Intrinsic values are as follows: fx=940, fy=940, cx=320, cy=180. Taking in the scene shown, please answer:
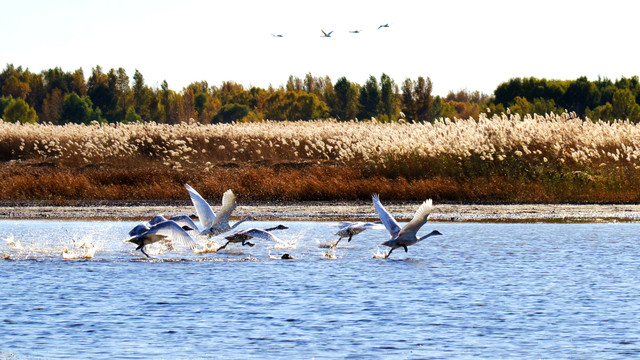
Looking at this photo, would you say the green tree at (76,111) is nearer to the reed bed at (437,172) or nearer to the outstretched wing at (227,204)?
the reed bed at (437,172)

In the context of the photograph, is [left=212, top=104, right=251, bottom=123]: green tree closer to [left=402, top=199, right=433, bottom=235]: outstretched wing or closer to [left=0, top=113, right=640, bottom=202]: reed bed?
[left=0, top=113, right=640, bottom=202]: reed bed

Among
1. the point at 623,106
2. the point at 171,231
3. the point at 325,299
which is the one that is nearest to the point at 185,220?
the point at 171,231

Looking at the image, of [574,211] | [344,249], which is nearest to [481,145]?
[574,211]

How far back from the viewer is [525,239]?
17.3 m

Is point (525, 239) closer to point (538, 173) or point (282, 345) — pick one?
point (538, 173)

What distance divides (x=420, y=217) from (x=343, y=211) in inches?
413

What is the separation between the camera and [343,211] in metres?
22.6

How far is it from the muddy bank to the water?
11.1ft

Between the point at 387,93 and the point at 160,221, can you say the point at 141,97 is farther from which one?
the point at 160,221

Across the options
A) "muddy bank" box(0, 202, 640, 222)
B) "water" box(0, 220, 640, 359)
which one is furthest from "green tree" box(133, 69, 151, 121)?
"water" box(0, 220, 640, 359)

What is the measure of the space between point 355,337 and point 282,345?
76 cm

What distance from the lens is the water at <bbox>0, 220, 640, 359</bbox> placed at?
845 cm

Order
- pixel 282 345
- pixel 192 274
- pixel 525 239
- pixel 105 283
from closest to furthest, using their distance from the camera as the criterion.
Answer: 1. pixel 282 345
2. pixel 105 283
3. pixel 192 274
4. pixel 525 239

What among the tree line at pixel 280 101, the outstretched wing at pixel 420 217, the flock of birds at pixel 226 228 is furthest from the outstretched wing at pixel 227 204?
the tree line at pixel 280 101
